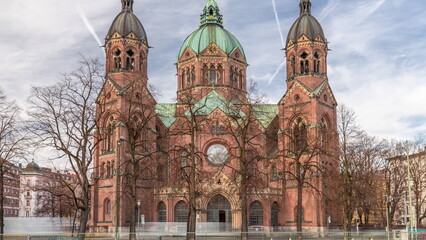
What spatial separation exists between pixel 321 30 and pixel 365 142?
21.6m

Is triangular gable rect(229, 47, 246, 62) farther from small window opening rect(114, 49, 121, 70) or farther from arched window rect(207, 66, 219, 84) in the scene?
small window opening rect(114, 49, 121, 70)

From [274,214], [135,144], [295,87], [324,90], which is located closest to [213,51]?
[295,87]

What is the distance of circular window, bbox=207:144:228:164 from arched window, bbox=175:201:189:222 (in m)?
8.02

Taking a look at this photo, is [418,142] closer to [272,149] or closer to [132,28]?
[272,149]

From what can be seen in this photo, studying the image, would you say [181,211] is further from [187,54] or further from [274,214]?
[187,54]

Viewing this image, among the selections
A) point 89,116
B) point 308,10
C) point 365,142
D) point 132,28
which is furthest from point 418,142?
point 89,116

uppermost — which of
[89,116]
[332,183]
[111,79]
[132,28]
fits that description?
[132,28]

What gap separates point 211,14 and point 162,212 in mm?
37325

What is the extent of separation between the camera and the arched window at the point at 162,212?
69.4 m

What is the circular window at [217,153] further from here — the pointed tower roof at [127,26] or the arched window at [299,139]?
the pointed tower roof at [127,26]

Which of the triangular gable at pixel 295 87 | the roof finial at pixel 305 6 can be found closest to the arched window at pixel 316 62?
the triangular gable at pixel 295 87

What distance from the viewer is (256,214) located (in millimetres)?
69188

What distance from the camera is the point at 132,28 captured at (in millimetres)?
73750

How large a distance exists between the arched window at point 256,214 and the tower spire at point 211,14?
113 ft
